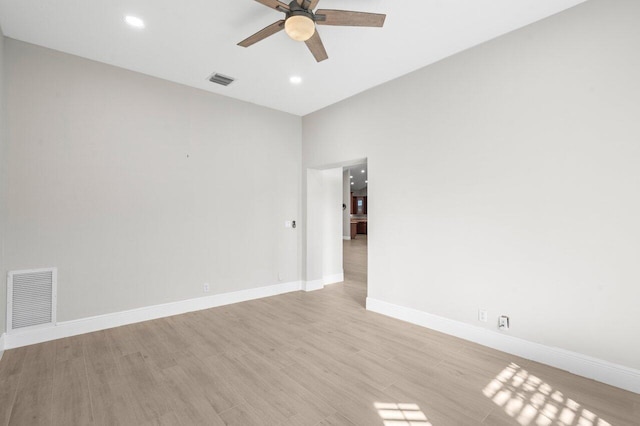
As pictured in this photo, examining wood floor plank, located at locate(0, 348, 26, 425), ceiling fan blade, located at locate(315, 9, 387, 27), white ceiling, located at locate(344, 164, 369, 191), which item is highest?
white ceiling, located at locate(344, 164, 369, 191)

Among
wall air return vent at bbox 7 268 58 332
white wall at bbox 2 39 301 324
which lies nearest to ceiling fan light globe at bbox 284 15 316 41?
white wall at bbox 2 39 301 324

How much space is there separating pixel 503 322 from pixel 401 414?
158cm

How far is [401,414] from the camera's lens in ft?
6.40

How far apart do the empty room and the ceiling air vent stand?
3 cm

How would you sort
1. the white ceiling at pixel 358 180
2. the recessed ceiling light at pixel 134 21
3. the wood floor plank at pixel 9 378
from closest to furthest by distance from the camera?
the wood floor plank at pixel 9 378, the recessed ceiling light at pixel 134 21, the white ceiling at pixel 358 180

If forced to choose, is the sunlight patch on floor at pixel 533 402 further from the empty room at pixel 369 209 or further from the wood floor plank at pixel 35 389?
the wood floor plank at pixel 35 389

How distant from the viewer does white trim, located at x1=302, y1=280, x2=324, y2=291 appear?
17.0ft

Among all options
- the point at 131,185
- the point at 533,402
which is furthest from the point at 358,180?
the point at 533,402

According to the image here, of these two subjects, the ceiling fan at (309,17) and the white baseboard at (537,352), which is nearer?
the ceiling fan at (309,17)

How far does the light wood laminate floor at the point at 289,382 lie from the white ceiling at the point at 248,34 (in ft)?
10.4

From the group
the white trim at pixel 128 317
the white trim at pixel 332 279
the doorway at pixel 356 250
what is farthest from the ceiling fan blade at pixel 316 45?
the white trim at pixel 332 279

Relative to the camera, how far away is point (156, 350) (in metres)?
2.91

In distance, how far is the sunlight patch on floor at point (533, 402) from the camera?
191 centimetres

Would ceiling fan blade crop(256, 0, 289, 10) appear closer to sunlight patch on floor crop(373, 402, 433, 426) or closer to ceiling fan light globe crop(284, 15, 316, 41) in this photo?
ceiling fan light globe crop(284, 15, 316, 41)
